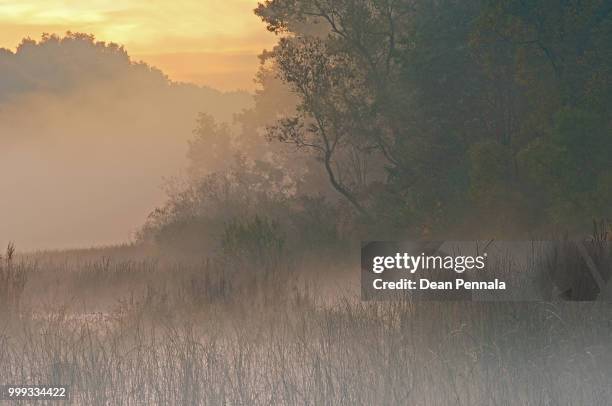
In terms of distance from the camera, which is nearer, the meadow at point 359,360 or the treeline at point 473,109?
the meadow at point 359,360

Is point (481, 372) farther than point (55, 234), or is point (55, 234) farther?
point (55, 234)

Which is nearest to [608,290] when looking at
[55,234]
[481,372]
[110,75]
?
[481,372]

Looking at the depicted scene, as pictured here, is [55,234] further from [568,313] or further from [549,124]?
[568,313]

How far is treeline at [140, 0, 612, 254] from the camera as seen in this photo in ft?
71.6

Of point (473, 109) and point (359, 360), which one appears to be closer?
point (359, 360)

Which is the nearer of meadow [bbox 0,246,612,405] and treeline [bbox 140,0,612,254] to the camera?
meadow [bbox 0,246,612,405]

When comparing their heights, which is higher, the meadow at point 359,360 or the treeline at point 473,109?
the treeline at point 473,109

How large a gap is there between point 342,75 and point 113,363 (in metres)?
18.1

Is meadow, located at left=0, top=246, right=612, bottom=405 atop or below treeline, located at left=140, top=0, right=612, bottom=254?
below

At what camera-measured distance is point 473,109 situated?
24.8 m

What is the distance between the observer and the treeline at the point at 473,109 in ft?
71.6

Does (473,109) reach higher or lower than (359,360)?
higher

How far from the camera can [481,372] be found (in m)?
9.77

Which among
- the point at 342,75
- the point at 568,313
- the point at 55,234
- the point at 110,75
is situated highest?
the point at 110,75
